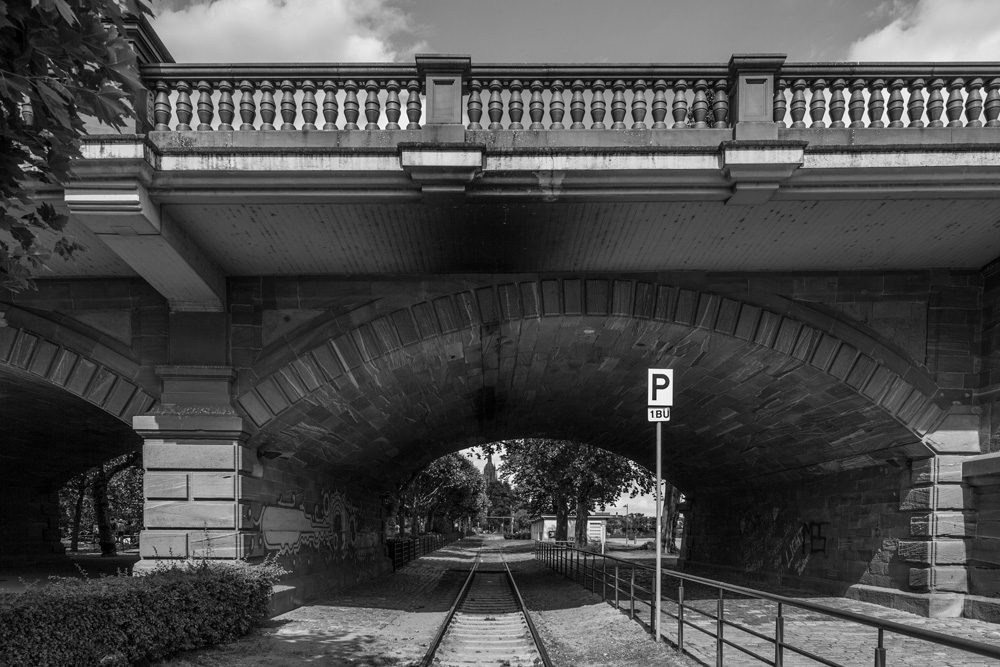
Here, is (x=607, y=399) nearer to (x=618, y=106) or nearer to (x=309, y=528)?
(x=309, y=528)

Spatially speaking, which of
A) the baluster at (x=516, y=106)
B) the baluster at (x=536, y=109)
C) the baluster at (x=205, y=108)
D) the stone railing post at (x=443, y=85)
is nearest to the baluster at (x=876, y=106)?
the baluster at (x=536, y=109)

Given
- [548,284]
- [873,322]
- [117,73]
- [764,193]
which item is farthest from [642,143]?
[117,73]

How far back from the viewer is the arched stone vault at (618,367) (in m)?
10.9

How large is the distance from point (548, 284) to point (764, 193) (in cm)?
324

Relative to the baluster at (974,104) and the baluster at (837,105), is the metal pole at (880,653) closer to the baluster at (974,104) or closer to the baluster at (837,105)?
the baluster at (837,105)

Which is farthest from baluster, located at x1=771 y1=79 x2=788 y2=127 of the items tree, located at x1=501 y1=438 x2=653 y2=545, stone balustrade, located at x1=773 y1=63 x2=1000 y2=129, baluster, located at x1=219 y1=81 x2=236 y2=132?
tree, located at x1=501 y1=438 x2=653 y2=545

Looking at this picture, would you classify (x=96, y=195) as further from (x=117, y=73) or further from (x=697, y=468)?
(x=697, y=468)

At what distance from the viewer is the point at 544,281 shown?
428 inches

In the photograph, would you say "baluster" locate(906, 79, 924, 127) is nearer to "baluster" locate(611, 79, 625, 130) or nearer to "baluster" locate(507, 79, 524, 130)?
"baluster" locate(611, 79, 625, 130)

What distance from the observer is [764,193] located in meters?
8.79

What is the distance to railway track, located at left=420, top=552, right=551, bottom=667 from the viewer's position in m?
9.34

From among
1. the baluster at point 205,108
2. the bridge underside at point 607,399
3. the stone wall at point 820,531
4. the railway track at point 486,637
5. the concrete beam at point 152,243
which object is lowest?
the railway track at point 486,637

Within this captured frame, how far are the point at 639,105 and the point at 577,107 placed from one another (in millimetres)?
755

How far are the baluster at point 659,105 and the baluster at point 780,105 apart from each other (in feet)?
4.38
